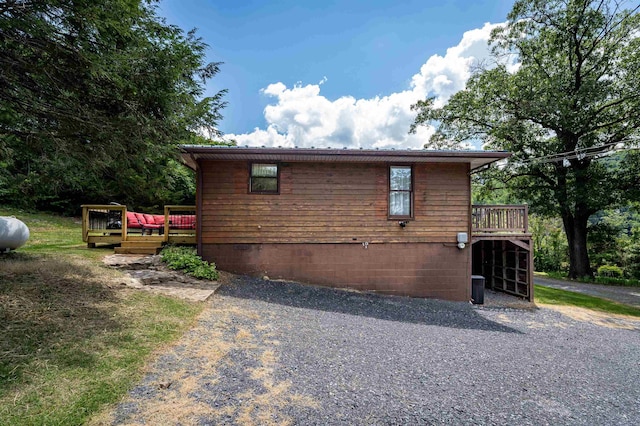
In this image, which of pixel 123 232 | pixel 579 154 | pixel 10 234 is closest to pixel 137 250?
pixel 123 232

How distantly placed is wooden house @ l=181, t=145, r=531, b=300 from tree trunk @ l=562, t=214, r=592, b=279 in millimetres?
11901

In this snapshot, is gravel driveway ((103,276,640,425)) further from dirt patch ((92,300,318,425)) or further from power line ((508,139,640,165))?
power line ((508,139,640,165))

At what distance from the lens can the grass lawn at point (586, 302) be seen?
10.3 meters

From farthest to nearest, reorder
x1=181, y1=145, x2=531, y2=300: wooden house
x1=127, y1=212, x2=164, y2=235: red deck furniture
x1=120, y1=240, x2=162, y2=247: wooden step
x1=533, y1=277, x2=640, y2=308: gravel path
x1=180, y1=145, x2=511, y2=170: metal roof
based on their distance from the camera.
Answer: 1. x1=533, y1=277, x2=640, y2=308: gravel path
2. x1=127, y1=212, x2=164, y2=235: red deck furniture
3. x1=120, y1=240, x2=162, y2=247: wooden step
4. x1=181, y1=145, x2=531, y2=300: wooden house
5. x1=180, y1=145, x2=511, y2=170: metal roof

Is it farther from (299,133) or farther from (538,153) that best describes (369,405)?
(299,133)

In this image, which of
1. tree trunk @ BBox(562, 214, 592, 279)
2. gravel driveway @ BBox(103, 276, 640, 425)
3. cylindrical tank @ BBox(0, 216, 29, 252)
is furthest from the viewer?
tree trunk @ BBox(562, 214, 592, 279)

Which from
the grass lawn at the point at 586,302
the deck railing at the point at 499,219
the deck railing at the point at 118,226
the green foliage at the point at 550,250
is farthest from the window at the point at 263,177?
the green foliage at the point at 550,250

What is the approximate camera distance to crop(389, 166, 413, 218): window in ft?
27.9

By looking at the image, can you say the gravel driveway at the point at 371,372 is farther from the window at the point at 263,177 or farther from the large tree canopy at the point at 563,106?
the large tree canopy at the point at 563,106

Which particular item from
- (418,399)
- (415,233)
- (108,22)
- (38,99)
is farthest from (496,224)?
(38,99)

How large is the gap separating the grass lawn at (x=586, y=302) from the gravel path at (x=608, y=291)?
96 centimetres

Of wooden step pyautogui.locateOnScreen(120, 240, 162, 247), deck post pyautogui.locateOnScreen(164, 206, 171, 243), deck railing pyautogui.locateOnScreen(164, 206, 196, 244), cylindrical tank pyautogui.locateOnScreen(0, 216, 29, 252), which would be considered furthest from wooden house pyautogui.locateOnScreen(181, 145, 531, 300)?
cylindrical tank pyautogui.locateOnScreen(0, 216, 29, 252)

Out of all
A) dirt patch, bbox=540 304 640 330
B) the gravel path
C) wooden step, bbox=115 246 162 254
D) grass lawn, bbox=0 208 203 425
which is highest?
wooden step, bbox=115 246 162 254

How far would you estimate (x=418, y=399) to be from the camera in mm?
3033
